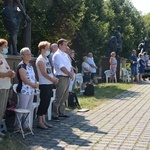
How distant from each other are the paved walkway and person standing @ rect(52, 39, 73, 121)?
15.9 inches

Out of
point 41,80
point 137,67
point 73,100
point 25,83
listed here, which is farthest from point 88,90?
point 137,67

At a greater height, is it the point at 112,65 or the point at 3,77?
the point at 112,65

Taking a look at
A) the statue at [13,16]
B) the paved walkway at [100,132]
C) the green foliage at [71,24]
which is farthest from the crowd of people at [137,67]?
the statue at [13,16]

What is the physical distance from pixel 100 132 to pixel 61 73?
5.75 feet

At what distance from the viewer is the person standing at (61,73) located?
311 inches

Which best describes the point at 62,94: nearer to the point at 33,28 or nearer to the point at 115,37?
the point at 33,28

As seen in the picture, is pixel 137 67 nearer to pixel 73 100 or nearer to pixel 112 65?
pixel 112 65

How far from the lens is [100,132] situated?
7020 mm

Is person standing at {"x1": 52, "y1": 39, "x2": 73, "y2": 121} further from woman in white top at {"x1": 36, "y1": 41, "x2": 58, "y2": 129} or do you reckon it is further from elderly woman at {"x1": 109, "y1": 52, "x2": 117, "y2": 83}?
elderly woman at {"x1": 109, "y1": 52, "x2": 117, "y2": 83}

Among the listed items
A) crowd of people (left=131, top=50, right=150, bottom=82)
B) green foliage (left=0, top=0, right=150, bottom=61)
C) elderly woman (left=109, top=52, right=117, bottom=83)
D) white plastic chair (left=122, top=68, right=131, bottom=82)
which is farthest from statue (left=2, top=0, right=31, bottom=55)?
white plastic chair (left=122, top=68, right=131, bottom=82)

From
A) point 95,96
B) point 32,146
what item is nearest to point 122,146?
point 32,146

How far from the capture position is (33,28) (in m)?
18.7

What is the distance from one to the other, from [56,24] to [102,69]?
A: 3761 mm

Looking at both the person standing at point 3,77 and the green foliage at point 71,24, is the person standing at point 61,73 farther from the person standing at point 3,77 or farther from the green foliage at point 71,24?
the green foliage at point 71,24
